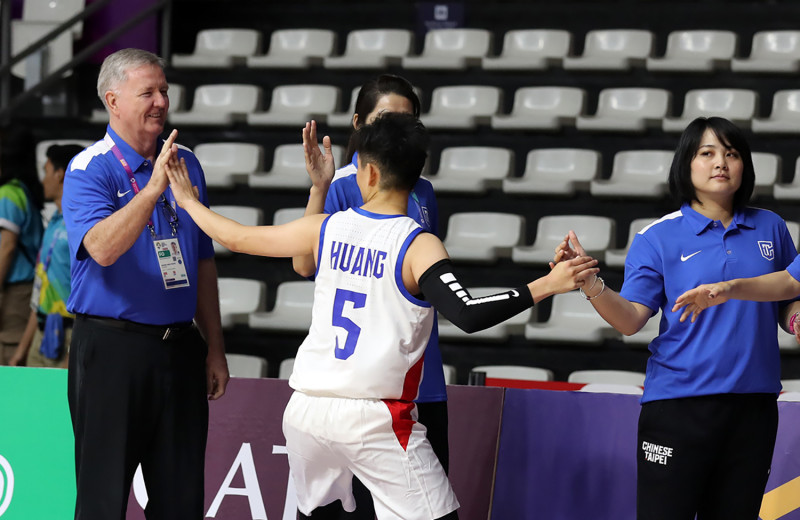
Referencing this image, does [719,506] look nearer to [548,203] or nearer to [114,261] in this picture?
[114,261]

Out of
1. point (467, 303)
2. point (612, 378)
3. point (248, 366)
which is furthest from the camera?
point (248, 366)

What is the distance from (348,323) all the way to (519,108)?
21.6ft

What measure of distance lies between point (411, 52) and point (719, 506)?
759cm

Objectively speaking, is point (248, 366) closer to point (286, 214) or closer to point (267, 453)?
point (286, 214)

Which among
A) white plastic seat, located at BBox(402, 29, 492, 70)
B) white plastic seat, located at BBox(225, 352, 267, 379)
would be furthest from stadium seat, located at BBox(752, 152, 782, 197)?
white plastic seat, located at BBox(225, 352, 267, 379)

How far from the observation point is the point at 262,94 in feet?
32.4

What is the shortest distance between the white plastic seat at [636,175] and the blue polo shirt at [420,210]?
15.8 feet

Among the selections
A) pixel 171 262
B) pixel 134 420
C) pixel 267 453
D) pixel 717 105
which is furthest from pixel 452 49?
pixel 134 420

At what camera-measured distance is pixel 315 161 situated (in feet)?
10.8

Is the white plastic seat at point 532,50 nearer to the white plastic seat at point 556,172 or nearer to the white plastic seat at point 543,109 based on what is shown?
the white plastic seat at point 543,109

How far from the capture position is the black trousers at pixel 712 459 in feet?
10.1

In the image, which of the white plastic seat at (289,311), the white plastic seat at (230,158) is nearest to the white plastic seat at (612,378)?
the white plastic seat at (289,311)

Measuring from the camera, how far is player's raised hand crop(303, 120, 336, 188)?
3254 millimetres

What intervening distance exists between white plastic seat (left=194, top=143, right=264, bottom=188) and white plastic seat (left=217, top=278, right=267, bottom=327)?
1313 mm
